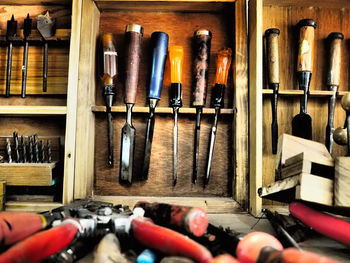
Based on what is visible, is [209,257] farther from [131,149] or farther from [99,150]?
[99,150]

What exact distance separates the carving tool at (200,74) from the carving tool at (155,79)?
140 millimetres

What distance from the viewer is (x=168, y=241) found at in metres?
0.65

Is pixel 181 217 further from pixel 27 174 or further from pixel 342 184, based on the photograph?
pixel 27 174

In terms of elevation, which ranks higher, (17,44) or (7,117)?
(17,44)

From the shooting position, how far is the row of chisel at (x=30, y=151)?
125cm

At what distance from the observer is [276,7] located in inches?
56.3

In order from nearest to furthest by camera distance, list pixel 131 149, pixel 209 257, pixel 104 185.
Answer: pixel 209 257
pixel 131 149
pixel 104 185

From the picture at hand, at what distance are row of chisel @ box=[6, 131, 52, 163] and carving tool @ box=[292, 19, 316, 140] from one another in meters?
0.99

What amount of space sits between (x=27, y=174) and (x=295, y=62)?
3.85 ft

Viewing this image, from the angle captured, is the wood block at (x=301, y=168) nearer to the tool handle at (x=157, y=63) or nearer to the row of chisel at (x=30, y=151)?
the tool handle at (x=157, y=63)

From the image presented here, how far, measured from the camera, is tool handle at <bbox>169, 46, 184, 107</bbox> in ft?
4.29

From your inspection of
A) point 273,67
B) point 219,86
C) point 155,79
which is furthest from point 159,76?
point 273,67

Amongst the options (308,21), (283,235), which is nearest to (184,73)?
(308,21)

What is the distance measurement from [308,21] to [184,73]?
55cm
